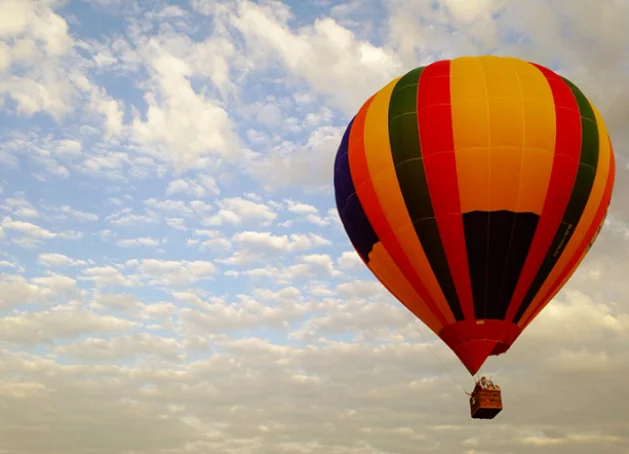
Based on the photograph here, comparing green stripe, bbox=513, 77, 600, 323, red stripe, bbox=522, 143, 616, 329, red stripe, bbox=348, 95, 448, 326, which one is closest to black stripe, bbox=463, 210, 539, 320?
green stripe, bbox=513, 77, 600, 323

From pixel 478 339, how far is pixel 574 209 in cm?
490

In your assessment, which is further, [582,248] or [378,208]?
[582,248]

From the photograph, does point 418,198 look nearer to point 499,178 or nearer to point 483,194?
point 483,194

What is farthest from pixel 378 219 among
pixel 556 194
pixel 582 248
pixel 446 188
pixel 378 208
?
pixel 582 248

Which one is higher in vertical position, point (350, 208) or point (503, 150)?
point (503, 150)

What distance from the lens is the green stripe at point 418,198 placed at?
21.2 m

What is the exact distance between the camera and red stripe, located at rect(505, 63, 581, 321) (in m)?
21.0

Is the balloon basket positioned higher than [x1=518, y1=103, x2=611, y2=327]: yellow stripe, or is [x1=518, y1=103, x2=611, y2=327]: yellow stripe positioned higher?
[x1=518, y1=103, x2=611, y2=327]: yellow stripe

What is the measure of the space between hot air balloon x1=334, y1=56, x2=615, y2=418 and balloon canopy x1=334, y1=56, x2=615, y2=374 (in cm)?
3

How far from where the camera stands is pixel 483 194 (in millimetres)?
20844

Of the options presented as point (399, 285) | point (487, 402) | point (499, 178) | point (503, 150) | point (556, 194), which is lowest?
point (487, 402)

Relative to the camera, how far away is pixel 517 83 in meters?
21.7

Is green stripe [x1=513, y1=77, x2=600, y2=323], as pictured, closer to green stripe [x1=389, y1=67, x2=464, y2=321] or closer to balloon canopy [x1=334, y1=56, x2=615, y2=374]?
balloon canopy [x1=334, y1=56, x2=615, y2=374]

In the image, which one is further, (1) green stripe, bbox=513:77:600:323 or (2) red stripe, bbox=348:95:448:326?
(2) red stripe, bbox=348:95:448:326
